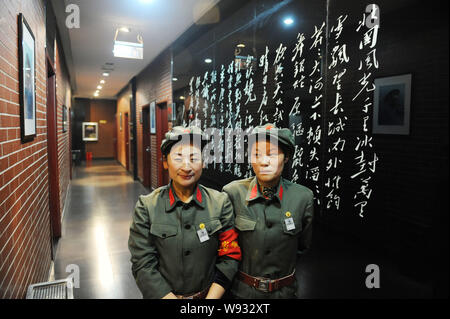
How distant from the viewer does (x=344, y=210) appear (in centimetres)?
172

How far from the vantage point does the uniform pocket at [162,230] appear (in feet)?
4.47

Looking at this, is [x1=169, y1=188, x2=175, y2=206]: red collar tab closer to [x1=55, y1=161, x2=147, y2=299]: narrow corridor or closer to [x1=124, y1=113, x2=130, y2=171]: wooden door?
[x1=55, y1=161, x2=147, y2=299]: narrow corridor

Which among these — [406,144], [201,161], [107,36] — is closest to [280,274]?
[201,161]

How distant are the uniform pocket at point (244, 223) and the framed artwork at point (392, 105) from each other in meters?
0.72

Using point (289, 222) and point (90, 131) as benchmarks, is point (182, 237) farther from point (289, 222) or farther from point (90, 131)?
point (90, 131)

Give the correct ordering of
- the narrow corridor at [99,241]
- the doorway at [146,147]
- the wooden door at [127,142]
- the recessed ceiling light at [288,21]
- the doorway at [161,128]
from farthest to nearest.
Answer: the wooden door at [127,142], the doorway at [146,147], the doorway at [161,128], the narrow corridor at [99,241], the recessed ceiling light at [288,21]

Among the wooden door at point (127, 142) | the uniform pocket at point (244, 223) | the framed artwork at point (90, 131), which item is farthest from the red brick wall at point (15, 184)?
the framed artwork at point (90, 131)

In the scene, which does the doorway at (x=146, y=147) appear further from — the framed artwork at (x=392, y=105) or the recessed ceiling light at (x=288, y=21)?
the framed artwork at (x=392, y=105)

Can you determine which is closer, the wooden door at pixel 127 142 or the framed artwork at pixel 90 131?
the wooden door at pixel 127 142

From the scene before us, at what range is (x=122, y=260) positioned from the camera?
3361mm

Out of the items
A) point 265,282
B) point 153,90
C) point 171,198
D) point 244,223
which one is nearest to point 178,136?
point 171,198

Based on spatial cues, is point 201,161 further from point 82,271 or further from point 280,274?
point 82,271

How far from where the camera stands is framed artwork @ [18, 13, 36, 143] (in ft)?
6.28

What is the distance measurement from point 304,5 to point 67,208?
5.04 meters
